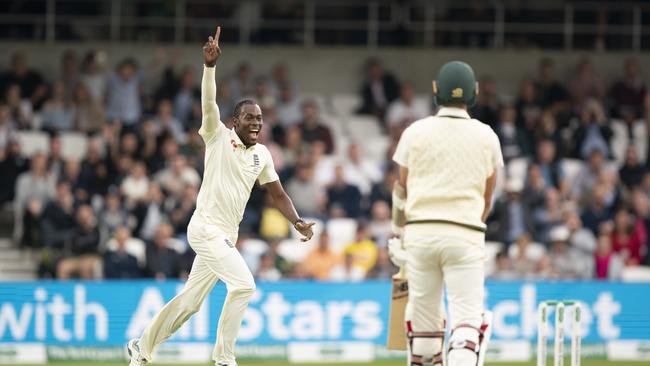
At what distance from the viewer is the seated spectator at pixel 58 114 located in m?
20.0

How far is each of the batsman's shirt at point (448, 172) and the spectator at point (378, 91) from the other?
12.7 meters

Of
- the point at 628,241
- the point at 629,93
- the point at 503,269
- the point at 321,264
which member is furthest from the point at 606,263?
the point at 629,93

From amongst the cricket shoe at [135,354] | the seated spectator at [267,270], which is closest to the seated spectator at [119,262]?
the seated spectator at [267,270]

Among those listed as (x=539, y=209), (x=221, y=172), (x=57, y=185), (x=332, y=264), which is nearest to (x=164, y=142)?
(x=57, y=185)

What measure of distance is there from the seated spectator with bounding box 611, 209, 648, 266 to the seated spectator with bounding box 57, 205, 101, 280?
22.8ft

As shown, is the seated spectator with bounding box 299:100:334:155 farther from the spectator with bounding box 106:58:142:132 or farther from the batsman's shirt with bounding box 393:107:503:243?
the batsman's shirt with bounding box 393:107:503:243

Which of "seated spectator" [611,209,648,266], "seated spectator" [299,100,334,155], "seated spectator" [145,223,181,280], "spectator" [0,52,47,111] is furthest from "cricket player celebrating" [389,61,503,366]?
"spectator" [0,52,47,111]

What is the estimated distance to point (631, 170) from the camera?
20281 millimetres

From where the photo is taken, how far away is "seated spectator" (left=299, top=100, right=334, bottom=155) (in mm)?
20188

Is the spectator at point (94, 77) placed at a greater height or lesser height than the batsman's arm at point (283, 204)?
greater

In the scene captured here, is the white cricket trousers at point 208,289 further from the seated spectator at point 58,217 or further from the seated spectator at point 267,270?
the seated spectator at point 58,217

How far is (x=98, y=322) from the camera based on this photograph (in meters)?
15.6

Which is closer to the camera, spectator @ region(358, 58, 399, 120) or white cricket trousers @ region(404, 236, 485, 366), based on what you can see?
white cricket trousers @ region(404, 236, 485, 366)

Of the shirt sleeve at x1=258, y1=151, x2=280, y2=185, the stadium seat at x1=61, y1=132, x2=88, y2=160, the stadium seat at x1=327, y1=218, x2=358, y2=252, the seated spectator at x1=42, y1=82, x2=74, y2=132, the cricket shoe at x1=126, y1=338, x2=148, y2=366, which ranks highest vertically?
the seated spectator at x1=42, y1=82, x2=74, y2=132
